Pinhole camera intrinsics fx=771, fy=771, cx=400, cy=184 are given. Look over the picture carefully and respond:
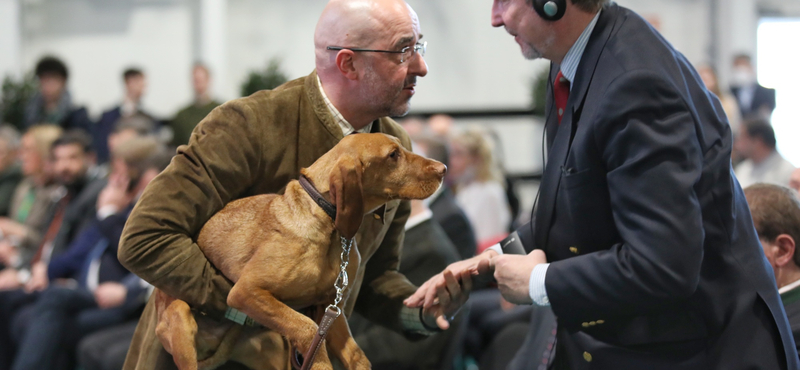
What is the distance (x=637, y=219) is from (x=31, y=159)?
6709 mm

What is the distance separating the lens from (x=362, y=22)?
197 centimetres

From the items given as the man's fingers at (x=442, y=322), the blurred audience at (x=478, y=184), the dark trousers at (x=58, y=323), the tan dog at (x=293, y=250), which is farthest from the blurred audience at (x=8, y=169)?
the man's fingers at (x=442, y=322)

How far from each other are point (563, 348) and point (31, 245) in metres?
5.39

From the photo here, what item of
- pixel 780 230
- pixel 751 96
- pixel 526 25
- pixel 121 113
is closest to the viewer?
pixel 526 25

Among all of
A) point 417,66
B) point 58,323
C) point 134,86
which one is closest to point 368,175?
point 417,66

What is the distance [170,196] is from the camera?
186 centimetres

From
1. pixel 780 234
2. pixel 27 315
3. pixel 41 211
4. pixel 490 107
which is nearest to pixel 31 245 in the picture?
pixel 41 211

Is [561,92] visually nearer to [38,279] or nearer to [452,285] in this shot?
[452,285]

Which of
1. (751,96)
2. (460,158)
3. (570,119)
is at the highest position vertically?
(570,119)

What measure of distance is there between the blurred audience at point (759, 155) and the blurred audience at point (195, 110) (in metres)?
5.26

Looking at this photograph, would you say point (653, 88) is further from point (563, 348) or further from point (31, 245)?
point (31, 245)

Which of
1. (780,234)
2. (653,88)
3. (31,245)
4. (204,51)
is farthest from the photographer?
(204,51)

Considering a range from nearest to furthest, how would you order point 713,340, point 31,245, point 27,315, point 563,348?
point 713,340, point 563,348, point 27,315, point 31,245

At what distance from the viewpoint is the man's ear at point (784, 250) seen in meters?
2.49
